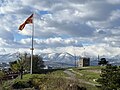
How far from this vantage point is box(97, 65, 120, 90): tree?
46.1 metres

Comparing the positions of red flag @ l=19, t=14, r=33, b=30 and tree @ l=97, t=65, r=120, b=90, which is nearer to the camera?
tree @ l=97, t=65, r=120, b=90

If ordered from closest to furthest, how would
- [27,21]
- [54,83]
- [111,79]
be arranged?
[54,83]
[111,79]
[27,21]

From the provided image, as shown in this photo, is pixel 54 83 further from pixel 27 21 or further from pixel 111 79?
pixel 27 21

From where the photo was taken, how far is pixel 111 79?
47062 mm

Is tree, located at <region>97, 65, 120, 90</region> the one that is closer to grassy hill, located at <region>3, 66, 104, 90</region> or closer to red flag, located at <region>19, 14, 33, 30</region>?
grassy hill, located at <region>3, 66, 104, 90</region>

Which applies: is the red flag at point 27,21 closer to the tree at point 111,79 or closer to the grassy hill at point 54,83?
the grassy hill at point 54,83

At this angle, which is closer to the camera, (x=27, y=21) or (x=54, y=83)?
(x=54, y=83)

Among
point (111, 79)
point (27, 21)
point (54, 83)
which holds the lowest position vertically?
→ point (54, 83)

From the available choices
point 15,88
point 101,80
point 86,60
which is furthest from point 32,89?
point 86,60

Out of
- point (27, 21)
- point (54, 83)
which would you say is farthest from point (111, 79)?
point (27, 21)

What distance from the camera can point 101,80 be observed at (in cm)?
4878

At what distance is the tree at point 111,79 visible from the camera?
46.1 meters

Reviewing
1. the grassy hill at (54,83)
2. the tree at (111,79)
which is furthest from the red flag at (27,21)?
the tree at (111,79)

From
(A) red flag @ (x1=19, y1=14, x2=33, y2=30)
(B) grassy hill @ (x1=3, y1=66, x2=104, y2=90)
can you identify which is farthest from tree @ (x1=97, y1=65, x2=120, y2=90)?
(A) red flag @ (x1=19, y1=14, x2=33, y2=30)
